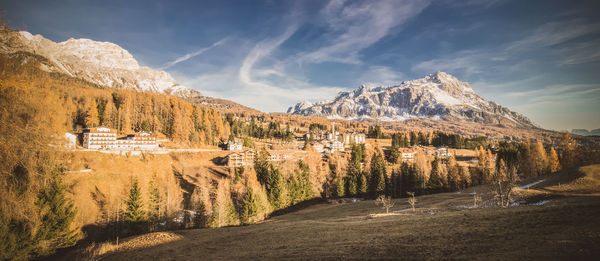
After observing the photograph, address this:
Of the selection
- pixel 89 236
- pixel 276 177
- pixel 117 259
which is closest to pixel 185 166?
pixel 276 177

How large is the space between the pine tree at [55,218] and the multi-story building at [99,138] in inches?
2131

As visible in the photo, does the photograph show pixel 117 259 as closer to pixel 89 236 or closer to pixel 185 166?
pixel 89 236

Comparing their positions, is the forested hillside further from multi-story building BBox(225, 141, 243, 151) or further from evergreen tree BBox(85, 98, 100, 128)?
multi-story building BBox(225, 141, 243, 151)

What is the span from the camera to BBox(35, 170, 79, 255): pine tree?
27984mm

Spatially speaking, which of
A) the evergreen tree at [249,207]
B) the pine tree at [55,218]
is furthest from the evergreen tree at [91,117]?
the evergreen tree at [249,207]

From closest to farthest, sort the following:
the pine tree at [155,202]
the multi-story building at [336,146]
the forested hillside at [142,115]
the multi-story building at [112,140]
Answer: the pine tree at [155,202]
the multi-story building at [112,140]
the forested hillside at [142,115]
the multi-story building at [336,146]

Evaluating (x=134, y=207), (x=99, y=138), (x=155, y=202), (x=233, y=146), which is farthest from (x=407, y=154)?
(x=99, y=138)

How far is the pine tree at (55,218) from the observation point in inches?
1102

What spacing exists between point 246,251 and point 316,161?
75.4m

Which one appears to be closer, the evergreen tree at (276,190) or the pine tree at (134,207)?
the pine tree at (134,207)

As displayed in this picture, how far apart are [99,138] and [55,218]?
59.5 meters

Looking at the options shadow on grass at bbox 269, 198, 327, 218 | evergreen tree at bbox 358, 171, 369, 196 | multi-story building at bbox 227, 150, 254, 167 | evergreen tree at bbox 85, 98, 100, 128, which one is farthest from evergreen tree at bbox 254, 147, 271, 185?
evergreen tree at bbox 85, 98, 100, 128

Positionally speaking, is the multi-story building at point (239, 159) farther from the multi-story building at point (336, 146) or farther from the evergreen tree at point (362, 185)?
the multi-story building at point (336, 146)

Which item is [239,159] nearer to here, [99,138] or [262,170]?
[262,170]
